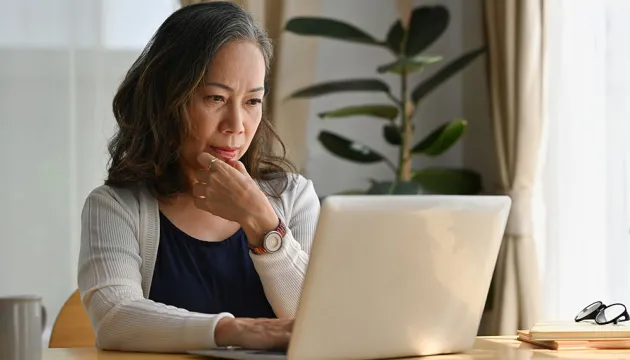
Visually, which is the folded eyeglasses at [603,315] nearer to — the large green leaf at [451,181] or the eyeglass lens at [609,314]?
the eyeglass lens at [609,314]

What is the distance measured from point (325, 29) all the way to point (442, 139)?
59cm

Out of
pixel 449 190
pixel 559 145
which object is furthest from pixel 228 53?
pixel 449 190

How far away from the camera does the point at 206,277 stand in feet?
5.83

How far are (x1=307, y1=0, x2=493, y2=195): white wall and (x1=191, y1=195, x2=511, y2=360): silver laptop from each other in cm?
253

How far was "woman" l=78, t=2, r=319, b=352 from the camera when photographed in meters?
1.64

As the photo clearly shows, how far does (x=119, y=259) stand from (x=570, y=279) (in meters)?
1.99

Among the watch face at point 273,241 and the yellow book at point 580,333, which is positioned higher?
the watch face at point 273,241

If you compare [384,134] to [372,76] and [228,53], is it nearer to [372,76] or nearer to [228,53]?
[372,76]

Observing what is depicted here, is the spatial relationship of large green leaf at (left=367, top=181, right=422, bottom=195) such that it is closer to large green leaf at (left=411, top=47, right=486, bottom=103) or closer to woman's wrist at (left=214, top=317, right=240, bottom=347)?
large green leaf at (left=411, top=47, right=486, bottom=103)

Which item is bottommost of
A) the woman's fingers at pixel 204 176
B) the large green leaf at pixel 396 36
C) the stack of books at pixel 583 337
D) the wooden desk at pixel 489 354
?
the wooden desk at pixel 489 354

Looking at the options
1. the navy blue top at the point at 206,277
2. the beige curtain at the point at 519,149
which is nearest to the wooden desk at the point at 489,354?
the navy blue top at the point at 206,277

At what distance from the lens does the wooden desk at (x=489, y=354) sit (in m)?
1.37

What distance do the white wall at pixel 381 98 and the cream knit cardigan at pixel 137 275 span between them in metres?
1.98

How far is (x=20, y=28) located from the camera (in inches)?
135
